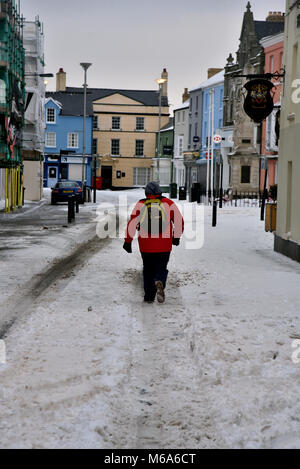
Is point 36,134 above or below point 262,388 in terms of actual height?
above

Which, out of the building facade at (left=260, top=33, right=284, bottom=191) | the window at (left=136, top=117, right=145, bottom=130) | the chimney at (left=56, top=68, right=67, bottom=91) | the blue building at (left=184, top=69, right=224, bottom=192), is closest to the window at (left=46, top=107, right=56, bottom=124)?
the chimney at (left=56, top=68, right=67, bottom=91)

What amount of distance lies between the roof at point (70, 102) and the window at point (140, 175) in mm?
9009

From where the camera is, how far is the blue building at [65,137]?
2793 inches

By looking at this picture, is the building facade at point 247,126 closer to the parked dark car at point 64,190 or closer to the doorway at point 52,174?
the parked dark car at point 64,190

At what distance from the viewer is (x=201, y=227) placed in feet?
72.8

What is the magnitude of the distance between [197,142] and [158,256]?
181 ft

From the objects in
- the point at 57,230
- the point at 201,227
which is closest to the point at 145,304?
the point at 57,230

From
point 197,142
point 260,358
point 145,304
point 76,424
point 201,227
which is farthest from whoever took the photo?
point 197,142

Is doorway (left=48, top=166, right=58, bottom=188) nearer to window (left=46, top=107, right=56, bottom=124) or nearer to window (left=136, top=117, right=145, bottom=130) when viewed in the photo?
window (left=46, top=107, right=56, bottom=124)

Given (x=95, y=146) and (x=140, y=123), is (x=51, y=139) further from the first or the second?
(x=140, y=123)

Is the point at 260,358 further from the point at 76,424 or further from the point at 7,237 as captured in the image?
the point at 7,237

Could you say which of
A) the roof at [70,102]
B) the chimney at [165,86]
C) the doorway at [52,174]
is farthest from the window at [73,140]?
the chimney at [165,86]

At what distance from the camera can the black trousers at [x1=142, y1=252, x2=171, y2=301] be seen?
9.16 meters

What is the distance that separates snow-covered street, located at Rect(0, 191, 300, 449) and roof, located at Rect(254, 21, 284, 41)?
40.9 m
